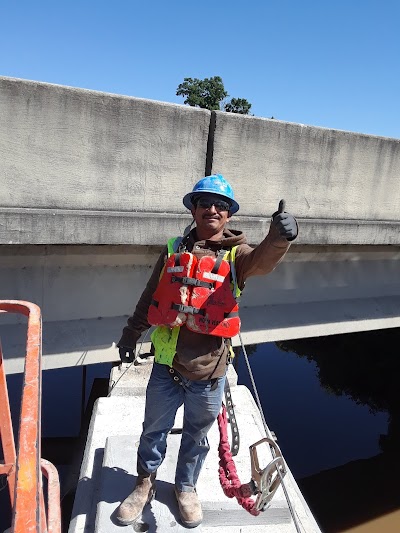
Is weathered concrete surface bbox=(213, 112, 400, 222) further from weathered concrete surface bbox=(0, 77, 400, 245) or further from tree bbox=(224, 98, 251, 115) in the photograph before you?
tree bbox=(224, 98, 251, 115)

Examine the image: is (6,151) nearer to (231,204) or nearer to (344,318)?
(231,204)

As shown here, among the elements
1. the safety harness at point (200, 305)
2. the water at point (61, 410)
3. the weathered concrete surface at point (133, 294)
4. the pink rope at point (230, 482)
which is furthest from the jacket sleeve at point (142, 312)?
the water at point (61, 410)

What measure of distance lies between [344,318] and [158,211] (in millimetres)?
2723

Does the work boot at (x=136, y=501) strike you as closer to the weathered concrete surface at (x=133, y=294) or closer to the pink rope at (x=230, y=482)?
the pink rope at (x=230, y=482)

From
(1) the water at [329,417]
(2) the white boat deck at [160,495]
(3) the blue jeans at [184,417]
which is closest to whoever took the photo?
(3) the blue jeans at [184,417]

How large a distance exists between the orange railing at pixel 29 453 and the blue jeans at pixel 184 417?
60 cm

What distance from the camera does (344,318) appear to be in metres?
5.45

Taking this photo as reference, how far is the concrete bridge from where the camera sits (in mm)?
3607

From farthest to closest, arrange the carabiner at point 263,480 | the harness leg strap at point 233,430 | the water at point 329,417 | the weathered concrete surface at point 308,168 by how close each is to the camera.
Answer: the water at point 329,417
the weathered concrete surface at point 308,168
the harness leg strap at point 233,430
the carabiner at point 263,480

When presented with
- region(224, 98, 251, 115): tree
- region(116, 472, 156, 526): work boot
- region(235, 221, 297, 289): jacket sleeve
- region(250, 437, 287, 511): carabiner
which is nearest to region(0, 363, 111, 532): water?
region(116, 472, 156, 526): work boot

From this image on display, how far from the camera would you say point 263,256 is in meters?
2.32

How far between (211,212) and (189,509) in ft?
6.11

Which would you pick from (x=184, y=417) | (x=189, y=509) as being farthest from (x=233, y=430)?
(x=189, y=509)

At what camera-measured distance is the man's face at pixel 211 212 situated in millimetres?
2531
